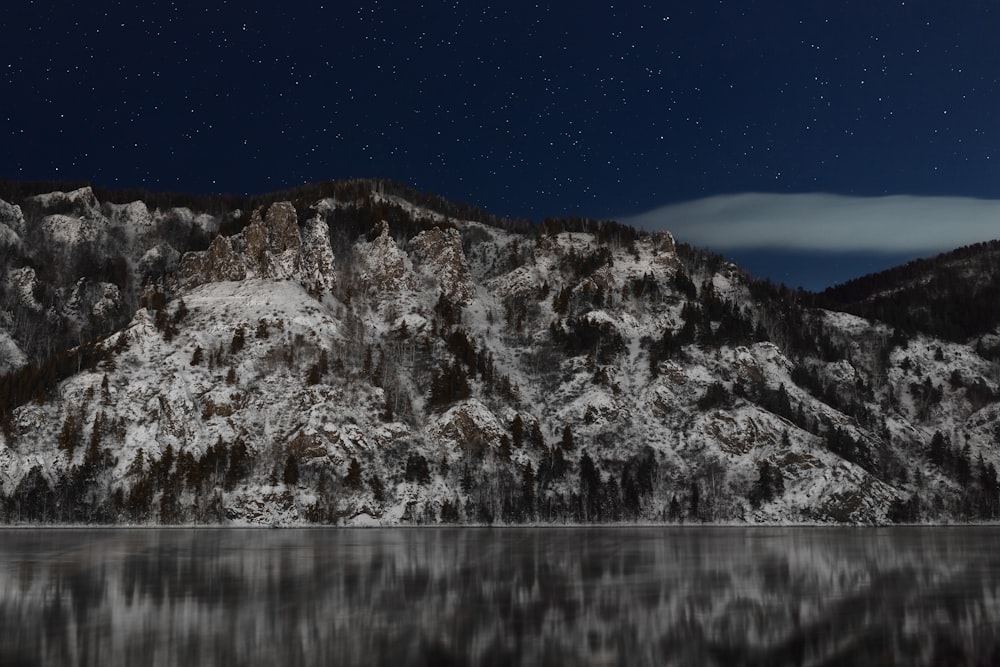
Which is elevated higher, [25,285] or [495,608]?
[25,285]

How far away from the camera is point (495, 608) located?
113 feet

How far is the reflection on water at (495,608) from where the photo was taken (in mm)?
25797

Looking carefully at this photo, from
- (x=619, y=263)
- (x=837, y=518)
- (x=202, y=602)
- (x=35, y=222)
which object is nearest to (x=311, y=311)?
(x=619, y=263)

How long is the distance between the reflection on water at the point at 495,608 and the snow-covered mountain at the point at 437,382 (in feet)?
194

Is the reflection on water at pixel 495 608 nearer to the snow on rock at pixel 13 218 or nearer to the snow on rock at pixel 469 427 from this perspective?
the snow on rock at pixel 469 427

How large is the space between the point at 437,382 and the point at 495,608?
109491 millimetres

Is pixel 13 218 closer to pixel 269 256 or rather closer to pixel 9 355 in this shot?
pixel 9 355

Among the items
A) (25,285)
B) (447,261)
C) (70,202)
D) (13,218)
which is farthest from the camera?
(70,202)

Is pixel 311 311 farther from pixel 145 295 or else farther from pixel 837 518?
pixel 837 518

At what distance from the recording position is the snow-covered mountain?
Result: 121438mm

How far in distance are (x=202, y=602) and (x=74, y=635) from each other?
784 centimetres

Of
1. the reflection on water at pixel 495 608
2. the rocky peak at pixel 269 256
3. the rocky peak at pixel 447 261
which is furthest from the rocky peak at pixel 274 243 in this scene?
the reflection on water at pixel 495 608

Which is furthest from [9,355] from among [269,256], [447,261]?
[447,261]

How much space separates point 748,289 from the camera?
621ft
